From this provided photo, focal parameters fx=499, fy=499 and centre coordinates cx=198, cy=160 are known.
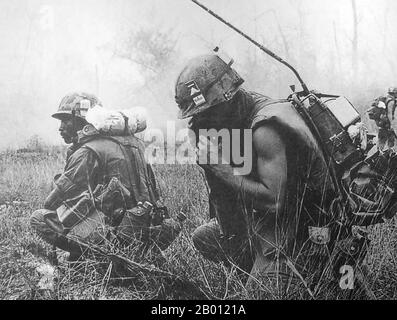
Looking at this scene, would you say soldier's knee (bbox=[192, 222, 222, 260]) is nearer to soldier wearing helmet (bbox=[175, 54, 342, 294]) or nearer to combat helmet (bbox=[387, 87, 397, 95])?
soldier wearing helmet (bbox=[175, 54, 342, 294])

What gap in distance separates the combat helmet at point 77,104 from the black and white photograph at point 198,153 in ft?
0.04

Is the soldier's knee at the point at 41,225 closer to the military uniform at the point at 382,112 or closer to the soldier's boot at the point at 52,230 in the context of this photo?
the soldier's boot at the point at 52,230

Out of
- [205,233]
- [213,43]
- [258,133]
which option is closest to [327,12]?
[213,43]

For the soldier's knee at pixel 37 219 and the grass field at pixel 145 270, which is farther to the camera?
the soldier's knee at pixel 37 219

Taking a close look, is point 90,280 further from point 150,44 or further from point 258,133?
point 150,44

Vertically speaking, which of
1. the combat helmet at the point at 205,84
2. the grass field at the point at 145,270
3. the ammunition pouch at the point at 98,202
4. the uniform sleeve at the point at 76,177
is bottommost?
the grass field at the point at 145,270

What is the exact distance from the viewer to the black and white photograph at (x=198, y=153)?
2520 millimetres

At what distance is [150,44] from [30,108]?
98 centimetres

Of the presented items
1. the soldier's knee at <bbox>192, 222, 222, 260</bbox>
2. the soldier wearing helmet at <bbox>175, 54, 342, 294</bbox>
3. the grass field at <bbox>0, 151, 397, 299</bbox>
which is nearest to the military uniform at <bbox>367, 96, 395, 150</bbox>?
the grass field at <bbox>0, 151, 397, 299</bbox>

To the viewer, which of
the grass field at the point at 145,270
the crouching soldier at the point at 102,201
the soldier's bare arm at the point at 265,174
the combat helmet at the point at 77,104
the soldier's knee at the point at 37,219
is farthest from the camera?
the combat helmet at the point at 77,104

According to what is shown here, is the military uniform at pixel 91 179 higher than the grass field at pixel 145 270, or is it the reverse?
the military uniform at pixel 91 179

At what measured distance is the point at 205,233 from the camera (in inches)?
114

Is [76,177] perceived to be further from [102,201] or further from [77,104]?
[77,104]

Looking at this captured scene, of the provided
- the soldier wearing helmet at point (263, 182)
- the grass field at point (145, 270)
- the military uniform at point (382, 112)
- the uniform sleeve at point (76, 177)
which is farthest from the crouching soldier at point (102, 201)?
the military uniform at point (382, 112)
